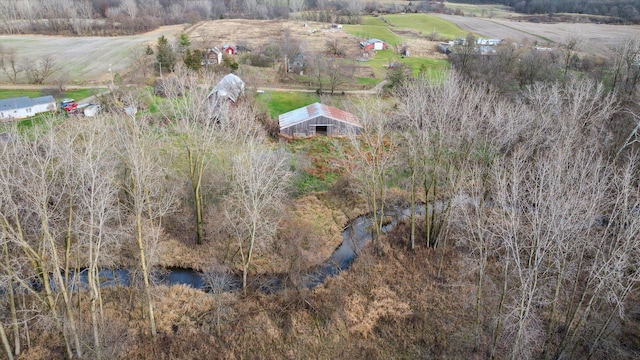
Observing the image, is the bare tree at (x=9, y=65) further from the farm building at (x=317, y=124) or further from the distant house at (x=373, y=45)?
the distant house at (x=373, y=45)

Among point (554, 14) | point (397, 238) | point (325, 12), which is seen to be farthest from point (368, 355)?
point (554, 14)

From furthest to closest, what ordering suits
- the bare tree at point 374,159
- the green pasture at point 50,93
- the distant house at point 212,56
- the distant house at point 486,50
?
the distant house at point 486,50, the distant house at point 212,56, the green pasture at point 50,93, the bare tree at point 374,159

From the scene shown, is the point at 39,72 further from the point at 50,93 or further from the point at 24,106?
the point at 24,106

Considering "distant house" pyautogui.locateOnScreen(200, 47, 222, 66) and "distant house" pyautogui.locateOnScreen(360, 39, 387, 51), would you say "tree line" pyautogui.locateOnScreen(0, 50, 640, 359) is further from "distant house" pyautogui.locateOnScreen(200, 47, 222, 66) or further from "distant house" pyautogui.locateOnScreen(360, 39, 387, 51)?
"distant house" pyautogui.locateOnScreen(360, 39, 387, 51)

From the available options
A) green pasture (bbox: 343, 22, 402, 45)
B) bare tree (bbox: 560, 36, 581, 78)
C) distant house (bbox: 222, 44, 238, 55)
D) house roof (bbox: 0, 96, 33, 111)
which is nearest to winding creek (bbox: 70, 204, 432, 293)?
house roof (bbox: 0, 96, 33, 111)

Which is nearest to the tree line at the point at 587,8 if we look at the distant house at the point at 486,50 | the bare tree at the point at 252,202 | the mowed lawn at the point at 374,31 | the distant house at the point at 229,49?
the distant house at the point at 486,50

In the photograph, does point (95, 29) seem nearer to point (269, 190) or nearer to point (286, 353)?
point (269, 190)

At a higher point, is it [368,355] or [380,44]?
[380,44]
